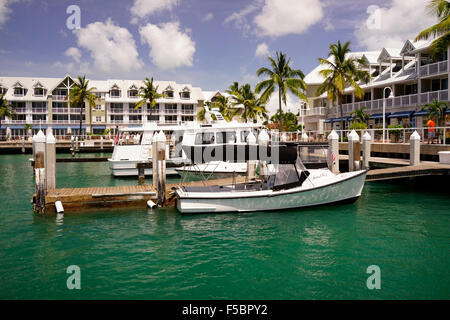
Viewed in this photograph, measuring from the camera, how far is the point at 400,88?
133 feet

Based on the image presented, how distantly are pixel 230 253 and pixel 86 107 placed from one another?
244 ft

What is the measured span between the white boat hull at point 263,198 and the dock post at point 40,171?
503 centimetres

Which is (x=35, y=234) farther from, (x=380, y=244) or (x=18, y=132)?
(x=18, y=132)

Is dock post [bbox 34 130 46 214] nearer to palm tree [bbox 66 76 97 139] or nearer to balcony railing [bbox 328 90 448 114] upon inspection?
balcony railing [bbox 328 90 448 114]

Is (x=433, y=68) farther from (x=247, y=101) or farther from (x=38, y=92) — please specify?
(x=38, y=92)

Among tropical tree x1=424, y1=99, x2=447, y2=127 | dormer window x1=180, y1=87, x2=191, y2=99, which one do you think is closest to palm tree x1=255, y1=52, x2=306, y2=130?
tropical tree x1=424, y1=99, x2=447, y2=127

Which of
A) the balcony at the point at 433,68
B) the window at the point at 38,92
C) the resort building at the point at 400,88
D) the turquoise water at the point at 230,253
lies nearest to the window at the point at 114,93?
the window at the point at 38,92

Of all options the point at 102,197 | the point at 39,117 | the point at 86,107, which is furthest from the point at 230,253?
the point at 39,117

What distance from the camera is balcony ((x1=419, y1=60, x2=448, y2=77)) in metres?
33.6

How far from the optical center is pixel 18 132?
72688 mm

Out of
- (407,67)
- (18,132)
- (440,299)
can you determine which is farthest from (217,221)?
(18,132)

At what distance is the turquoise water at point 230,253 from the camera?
8125 mm

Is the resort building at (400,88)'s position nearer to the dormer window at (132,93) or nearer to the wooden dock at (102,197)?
the wooden dock at (102,197)

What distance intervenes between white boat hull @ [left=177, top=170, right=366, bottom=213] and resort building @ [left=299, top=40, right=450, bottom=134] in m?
16.7
